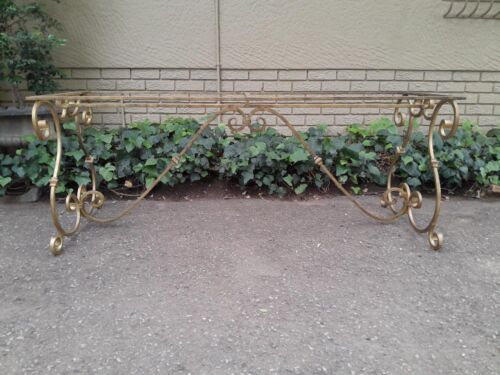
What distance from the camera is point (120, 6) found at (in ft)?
12.3

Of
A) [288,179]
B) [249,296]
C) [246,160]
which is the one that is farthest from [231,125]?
[249,296]

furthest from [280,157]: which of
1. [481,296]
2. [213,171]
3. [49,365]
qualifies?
[49,365]

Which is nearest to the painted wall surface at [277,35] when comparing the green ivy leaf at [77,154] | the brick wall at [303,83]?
the brick wall at [303,83]

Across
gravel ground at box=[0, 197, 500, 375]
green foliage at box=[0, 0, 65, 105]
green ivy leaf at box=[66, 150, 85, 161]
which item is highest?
green foliage at box=[0, 0, 65, 105]

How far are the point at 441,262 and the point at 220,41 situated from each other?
263cm

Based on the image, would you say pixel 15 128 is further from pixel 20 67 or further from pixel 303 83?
pixel 303 83

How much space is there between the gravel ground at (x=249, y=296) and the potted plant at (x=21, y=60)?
2.24 feet

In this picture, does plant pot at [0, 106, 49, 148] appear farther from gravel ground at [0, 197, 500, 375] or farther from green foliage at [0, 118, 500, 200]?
gravel ground at [0, 197, 500, 375]

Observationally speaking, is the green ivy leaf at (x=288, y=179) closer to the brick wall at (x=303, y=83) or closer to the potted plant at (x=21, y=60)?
the brick wall at (x=303, y=83)

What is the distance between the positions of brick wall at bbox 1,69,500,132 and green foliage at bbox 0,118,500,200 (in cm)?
39

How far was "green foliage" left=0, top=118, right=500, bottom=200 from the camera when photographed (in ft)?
10.9

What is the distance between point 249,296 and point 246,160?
1502 millimetres

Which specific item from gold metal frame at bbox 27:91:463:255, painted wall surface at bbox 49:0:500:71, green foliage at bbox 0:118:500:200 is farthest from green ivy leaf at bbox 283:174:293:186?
painted wall surface at bbox 49:0:500:71

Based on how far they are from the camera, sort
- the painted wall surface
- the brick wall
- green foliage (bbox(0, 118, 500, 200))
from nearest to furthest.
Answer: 1. green foliage (bbox(0, 118, 500, 200))
2. the painted wall surface
3. the brick wall
